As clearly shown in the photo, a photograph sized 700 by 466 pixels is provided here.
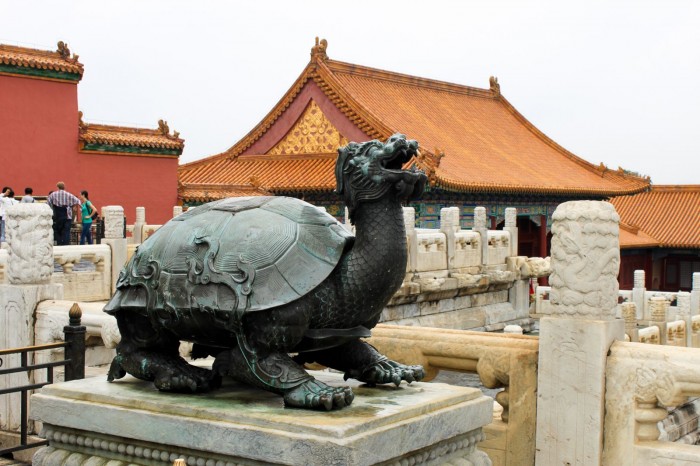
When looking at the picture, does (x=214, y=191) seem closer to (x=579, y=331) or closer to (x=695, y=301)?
(x=695, y=301)

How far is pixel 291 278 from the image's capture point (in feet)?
11.1

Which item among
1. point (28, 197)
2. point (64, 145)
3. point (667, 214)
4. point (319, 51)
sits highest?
point (319, 51)

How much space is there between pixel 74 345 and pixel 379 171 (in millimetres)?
2595

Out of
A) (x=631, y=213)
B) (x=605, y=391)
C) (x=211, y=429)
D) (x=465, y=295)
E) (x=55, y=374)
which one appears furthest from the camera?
(x=631, y=213)

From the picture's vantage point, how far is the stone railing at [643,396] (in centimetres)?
423

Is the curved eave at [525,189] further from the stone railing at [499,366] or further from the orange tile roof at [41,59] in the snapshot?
the stone railing at [499,366]

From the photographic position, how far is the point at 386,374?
3.70 m

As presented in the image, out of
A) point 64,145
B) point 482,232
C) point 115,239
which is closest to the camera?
point 115,239

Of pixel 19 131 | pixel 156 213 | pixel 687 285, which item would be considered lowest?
pixel 687 285

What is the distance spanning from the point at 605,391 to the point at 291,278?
6.21ft

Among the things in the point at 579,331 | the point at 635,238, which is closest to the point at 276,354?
the point at 579,331

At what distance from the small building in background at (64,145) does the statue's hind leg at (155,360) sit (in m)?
17.4

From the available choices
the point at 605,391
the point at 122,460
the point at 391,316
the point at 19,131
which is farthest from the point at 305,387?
the point at 19,131

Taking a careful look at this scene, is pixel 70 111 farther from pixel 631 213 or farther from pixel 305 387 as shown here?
pixel 631 213
